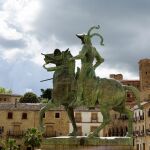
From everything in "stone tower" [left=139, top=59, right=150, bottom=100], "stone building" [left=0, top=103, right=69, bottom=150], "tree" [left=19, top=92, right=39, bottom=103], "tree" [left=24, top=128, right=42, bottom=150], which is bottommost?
"tree" [left=24, top=128, right=42, bottom=150]

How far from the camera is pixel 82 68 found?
1562 cm

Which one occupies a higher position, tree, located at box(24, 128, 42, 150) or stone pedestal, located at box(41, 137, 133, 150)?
stone pedestal, located at box(41, 137, 133, 150)

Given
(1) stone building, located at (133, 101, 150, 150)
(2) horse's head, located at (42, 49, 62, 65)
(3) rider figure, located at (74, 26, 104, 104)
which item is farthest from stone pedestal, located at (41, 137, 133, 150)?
(1) stone building, located at (133, 101, 150, 150)

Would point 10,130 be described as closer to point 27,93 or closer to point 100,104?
point 27,93

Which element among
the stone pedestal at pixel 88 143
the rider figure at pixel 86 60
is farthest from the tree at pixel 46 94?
the stone pedestal at pixel 88 143

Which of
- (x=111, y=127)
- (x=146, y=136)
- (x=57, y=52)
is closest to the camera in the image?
(x=57, y=52)

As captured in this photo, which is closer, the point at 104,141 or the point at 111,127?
the point at 104,141

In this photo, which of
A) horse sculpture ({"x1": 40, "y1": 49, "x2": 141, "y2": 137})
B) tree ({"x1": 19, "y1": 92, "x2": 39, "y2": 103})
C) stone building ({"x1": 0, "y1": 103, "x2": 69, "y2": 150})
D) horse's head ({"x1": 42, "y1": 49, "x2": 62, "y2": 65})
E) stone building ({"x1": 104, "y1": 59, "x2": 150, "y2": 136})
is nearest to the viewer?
horse sculpture ({"x1": 40, "y1": 49, "x2": 141, "y2": 137})

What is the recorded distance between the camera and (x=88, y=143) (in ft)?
48.9

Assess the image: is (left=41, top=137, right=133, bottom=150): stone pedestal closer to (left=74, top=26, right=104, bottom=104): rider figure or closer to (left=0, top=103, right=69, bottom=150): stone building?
(left=74, top=26, right=104, bottom=104): rider figure

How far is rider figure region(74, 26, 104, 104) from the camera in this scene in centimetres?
1545

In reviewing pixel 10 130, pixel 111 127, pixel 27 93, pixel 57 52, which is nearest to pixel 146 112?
pixel 111 127

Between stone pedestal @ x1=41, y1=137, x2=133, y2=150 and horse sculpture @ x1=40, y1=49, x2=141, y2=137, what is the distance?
1.24 ft

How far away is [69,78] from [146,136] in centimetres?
5431
